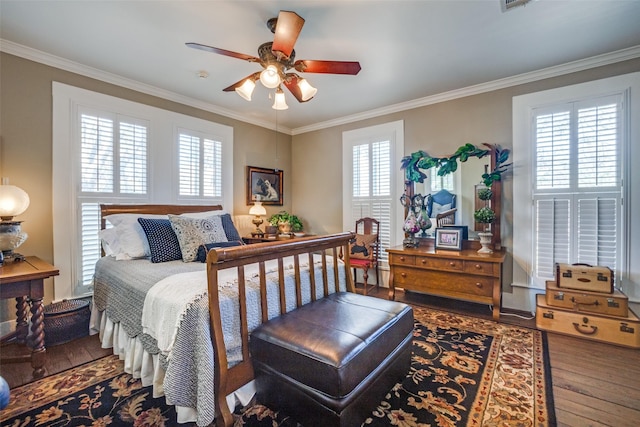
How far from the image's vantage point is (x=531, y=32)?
236cm

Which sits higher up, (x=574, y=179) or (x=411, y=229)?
(x=574, y=179)

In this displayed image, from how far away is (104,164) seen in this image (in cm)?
310

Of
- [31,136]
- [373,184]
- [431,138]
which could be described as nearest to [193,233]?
[31,136]

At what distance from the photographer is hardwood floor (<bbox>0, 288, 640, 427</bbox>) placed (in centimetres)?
161

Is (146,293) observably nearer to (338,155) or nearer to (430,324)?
(430,324)

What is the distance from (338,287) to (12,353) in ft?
8.83

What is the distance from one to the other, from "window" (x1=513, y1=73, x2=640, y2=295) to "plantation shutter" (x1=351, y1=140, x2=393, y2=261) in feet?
5.04

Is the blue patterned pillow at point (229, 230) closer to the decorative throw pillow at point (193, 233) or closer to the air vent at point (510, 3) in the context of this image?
the decorative throw pillow at point (193, 233)

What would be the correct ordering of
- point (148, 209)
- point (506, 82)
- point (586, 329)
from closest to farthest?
point (586, 329), point (506, 82), point (148, 209)

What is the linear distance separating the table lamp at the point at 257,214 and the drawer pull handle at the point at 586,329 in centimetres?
372

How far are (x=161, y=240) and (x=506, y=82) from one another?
158 inches

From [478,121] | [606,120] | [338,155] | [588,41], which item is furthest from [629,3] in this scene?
[338,155]

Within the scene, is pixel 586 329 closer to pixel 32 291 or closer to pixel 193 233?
pixel 193 233

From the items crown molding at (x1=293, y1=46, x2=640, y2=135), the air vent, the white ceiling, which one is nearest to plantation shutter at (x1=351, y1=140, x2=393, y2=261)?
crown molding at (x1=293, y1=46, x2=640, y2=135)
